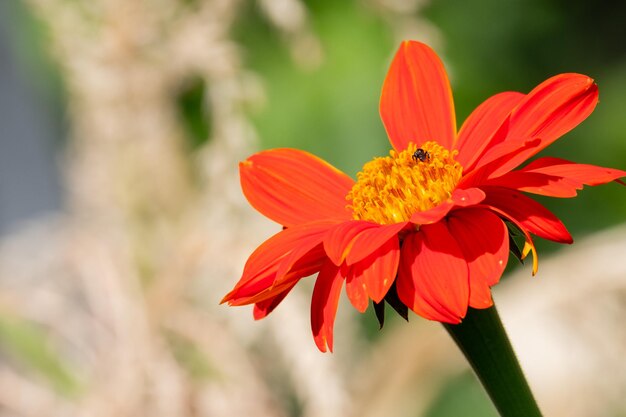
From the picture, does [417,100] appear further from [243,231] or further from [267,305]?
[243,231]

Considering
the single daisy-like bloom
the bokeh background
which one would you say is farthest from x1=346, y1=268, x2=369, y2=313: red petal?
the bokeh background

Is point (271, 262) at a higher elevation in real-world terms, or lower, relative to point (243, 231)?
lower

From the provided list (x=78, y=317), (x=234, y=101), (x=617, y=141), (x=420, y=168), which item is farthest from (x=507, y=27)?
(x=420, y=168)

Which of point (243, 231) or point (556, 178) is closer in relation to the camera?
point (556, 178)

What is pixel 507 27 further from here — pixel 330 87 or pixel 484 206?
pixel 484 206

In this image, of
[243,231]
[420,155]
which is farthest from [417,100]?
[243,231]

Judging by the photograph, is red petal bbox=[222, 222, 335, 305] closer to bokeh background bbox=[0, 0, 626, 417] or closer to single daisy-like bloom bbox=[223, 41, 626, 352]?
single daisy-like bloom bbox=[223, 41, 626, 352]
